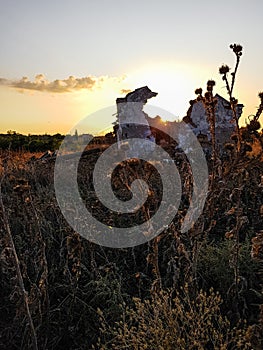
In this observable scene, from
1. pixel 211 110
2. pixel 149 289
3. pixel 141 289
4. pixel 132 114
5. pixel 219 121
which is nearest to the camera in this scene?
pixel 211 110

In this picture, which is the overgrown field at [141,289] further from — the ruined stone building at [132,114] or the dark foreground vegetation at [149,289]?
the ruined stone building at [132,114]

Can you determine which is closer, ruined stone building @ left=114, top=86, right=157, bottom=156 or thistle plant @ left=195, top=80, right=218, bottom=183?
thistle plant @ left=195, top=80, right=218, bottom=183

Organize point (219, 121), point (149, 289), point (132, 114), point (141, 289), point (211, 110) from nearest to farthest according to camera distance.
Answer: point (211, 110), point (149, 289), point (141, 289), point (219, 121), point (132, 114)

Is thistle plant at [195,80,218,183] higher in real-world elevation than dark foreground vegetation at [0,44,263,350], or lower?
higher

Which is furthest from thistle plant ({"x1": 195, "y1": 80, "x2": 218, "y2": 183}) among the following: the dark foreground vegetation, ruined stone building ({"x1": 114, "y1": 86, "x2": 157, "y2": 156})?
ruined stone building ({"x1": 114, "y1": 86, "x2": 157, "y2": 156})

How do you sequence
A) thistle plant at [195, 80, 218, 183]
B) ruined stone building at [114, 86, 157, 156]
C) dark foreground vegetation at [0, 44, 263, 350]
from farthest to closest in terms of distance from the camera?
ruined stone building at [114, 86, 157, 156] < thistle plant at [195, 80, 218, 183] < dark foreground vegetation at [0, 44, 263, 350]

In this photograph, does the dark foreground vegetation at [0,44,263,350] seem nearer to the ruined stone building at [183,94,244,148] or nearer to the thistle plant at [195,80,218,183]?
the thistle plant at [195,80,218,183]

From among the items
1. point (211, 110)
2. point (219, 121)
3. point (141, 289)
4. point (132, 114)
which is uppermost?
point (132, 114)

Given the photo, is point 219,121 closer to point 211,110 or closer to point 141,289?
point 141,289

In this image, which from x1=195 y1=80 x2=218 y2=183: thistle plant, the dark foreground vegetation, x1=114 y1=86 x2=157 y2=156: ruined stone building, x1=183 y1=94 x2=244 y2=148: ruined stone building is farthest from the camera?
x1=114 y1=86 x2=157 y2=156: ruined stone building

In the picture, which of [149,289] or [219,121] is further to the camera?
[219,121]

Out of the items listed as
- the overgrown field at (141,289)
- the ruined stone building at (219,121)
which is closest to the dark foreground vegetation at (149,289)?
the overgrown field at (141,289)

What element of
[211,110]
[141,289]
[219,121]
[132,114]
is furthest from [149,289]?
[132,114]

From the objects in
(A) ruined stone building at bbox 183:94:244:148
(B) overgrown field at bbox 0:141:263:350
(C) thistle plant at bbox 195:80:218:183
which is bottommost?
(B) overgrown field at bbox 0:141:263:350
